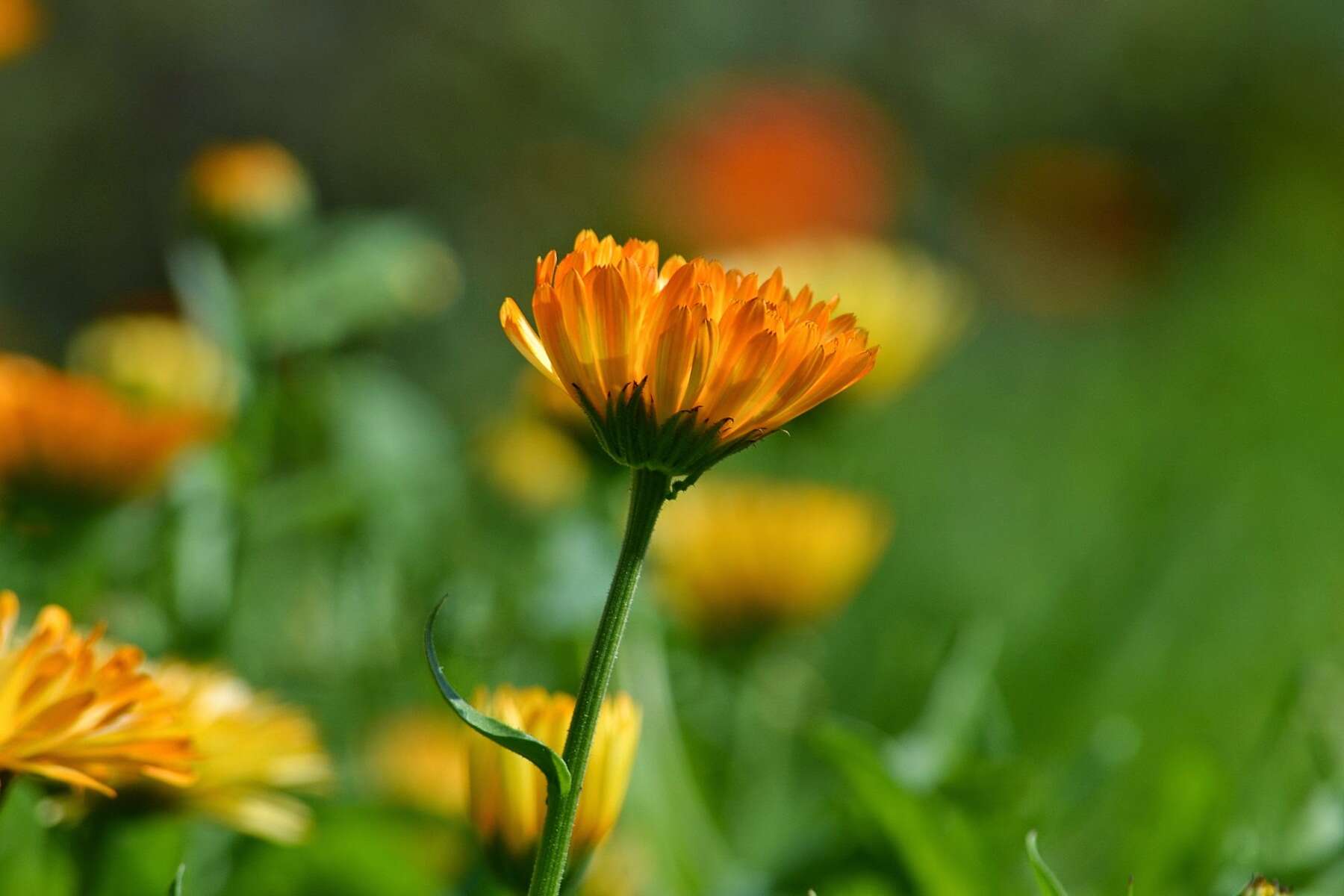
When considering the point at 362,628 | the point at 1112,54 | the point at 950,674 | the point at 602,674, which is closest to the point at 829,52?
the point at 1112,54

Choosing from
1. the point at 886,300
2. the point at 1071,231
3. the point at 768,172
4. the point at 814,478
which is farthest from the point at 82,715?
the point at 1071,231

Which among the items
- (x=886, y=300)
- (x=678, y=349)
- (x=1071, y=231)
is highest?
(x=1071, y=231)

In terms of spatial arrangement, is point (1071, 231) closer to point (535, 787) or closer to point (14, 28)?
point (14, 28)

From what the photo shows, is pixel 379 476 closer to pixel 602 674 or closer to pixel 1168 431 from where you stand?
pixel 602 674

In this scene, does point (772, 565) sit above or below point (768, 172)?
below

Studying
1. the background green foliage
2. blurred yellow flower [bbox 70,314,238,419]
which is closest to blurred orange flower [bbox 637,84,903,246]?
→ the background green foliage

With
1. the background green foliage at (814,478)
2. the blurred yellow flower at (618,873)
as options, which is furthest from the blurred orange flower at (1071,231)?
the blurred yellow flower at (618,873)
